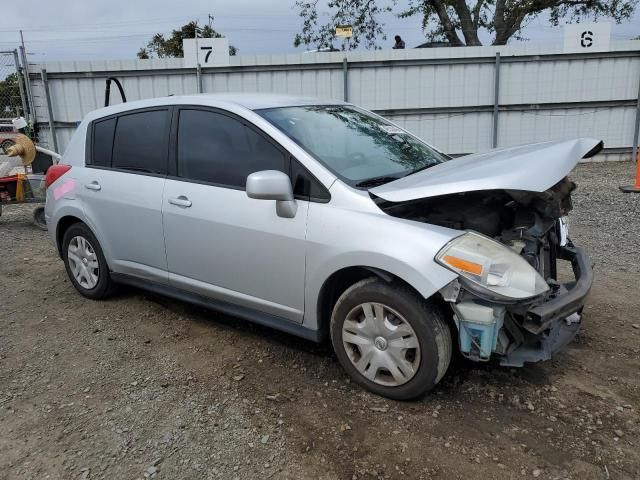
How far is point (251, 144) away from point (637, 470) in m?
2.70

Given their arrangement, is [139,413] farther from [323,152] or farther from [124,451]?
[323,152]

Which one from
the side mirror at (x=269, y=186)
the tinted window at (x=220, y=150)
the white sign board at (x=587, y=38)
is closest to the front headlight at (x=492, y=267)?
the side mirror at (x=269, y=186)

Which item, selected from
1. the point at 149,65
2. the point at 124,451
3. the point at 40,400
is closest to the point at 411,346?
the point at 124,451

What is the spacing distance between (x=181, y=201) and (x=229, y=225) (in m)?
0.49

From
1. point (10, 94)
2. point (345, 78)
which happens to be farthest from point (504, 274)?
point (10, 94)

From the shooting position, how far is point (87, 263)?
4629mm

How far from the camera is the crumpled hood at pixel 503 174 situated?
271 cm

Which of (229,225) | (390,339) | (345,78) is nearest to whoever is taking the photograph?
(390,339)

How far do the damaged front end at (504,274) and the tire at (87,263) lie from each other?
8.81 ft

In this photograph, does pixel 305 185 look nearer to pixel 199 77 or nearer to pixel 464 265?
pixel 464 265

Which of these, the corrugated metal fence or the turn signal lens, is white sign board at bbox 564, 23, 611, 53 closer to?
the corrugated metal fence

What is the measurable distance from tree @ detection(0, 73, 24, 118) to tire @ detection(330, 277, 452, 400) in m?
11.5

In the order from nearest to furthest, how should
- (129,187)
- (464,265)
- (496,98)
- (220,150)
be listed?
(464,265), (220,150), (129,187), (496,98)

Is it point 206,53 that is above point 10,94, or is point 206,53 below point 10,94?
above
